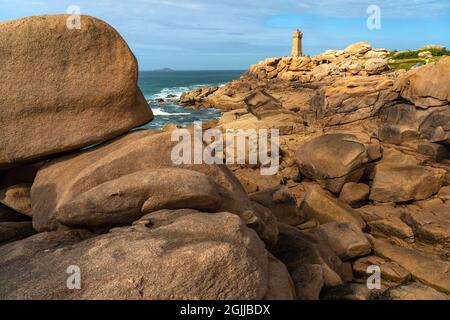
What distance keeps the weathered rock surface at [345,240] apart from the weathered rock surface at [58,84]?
279 inches

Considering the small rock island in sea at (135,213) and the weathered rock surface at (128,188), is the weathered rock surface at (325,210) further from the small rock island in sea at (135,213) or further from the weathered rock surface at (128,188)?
the weathered rock surface at (128,188)

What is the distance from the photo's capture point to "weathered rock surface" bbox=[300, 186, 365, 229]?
520 inches

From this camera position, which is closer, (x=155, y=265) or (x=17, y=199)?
(x=155, y=265)

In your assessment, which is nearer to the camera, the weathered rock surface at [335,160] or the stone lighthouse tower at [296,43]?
the weathered rock surface at [335,160]

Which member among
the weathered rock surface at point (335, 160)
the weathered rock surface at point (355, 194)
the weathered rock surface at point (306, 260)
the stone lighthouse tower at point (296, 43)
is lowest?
the weathered rock surface at point (355, 194)

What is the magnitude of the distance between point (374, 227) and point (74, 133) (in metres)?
11.4

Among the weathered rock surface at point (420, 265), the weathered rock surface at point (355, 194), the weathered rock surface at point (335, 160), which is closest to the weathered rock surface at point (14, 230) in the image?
the weathered rock surface at point (420, 265)

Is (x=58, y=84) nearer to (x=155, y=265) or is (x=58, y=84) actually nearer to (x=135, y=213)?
(x=135, y=213)

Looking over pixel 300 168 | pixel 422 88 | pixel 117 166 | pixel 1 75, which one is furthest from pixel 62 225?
pixel 422 88

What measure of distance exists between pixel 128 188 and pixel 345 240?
7246mm

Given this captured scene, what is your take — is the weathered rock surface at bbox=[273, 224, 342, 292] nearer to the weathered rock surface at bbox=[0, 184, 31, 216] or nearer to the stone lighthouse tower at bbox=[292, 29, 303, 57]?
the weathered rock surface at bbox=[0, 184, 31, 216]

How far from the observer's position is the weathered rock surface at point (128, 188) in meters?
6.68

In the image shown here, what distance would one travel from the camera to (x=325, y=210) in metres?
13.3

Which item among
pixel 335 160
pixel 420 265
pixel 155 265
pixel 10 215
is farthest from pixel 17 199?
pixel 335 160
